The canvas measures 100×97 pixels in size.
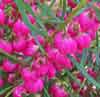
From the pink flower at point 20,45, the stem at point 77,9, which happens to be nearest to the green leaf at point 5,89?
the pink flower at point 20,45

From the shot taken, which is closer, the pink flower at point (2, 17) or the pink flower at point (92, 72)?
the pink flower at point (2, 17)

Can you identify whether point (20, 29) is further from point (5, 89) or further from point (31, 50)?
point (5, 89)

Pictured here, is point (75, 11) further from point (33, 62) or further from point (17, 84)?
point (17, 84)

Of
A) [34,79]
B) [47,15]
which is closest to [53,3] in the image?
[47,15]

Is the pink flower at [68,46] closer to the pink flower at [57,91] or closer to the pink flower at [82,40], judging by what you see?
the pink flower at [82,40]

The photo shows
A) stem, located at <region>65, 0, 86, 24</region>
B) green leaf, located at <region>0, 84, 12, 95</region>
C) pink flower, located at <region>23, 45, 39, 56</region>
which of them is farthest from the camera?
green leaf, located at <region>0, 84, 12, 95</region>

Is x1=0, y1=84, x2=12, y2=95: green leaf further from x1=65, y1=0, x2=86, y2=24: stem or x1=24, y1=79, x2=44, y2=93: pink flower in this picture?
x1=65, y1=0, x2=86, y2=24: stem

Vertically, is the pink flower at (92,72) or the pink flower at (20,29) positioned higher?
the pink flower at (20,29)

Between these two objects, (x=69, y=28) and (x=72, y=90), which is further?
(x=72, y=90)

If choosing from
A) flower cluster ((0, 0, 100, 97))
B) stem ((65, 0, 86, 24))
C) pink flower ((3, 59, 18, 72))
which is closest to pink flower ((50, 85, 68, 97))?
flower cluster ((0, 0, 100, 97))
